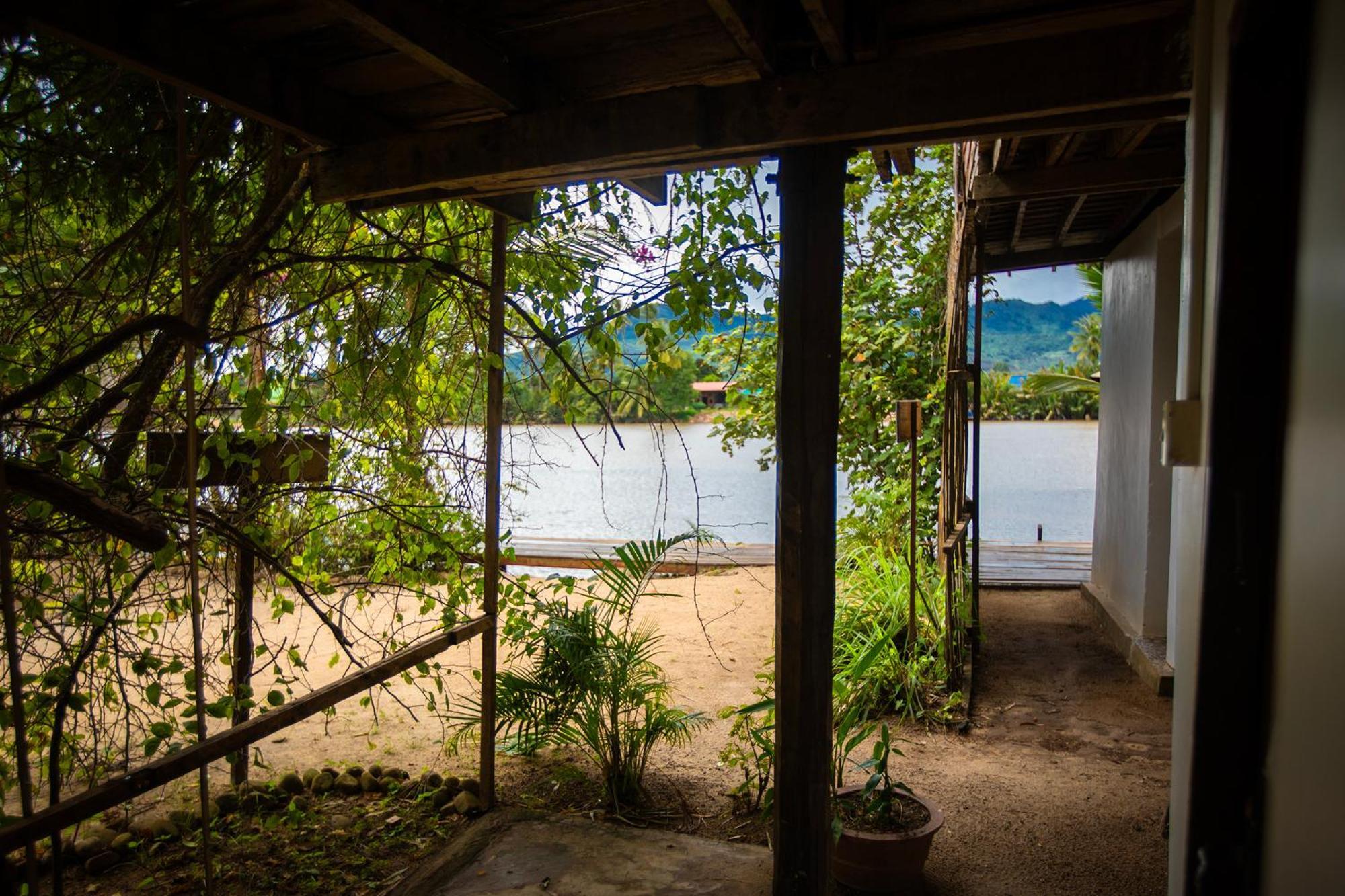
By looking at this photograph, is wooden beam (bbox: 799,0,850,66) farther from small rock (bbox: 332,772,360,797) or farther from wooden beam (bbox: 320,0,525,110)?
small rock (bbox: 332,772,360,797)

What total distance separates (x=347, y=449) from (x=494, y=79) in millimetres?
1775

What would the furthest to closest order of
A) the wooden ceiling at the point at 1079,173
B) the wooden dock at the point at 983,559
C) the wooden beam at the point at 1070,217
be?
the wooden dock at the point at 983,559 → the wooden beam at the point at 1070,217 → the wooden ceiling at the point at 1079,173

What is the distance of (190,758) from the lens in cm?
202

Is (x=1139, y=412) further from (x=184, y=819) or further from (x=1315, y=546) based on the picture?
(x=184, y=819)

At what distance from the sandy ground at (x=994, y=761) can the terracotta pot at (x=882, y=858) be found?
0.80 feet

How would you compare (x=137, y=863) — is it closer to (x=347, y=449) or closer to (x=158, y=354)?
(x=347, y=449)

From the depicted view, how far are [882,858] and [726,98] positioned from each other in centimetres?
239

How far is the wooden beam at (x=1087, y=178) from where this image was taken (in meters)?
3.94

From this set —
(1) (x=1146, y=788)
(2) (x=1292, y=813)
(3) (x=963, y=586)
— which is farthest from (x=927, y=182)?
(2) (x=1292, y=813)

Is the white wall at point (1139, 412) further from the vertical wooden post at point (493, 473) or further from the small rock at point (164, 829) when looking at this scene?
the small rock at point (164, 829)

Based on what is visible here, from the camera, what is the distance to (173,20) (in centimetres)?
192

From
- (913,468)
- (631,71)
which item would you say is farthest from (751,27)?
(913,468)

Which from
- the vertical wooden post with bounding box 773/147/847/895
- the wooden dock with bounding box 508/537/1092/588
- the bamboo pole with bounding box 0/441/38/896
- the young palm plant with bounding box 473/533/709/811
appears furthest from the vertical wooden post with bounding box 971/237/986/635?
the bamboo pole with bounding box 0/441/38/896

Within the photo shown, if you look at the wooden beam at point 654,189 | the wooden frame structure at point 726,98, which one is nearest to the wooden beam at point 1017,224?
the wooden beam at point 654,189
